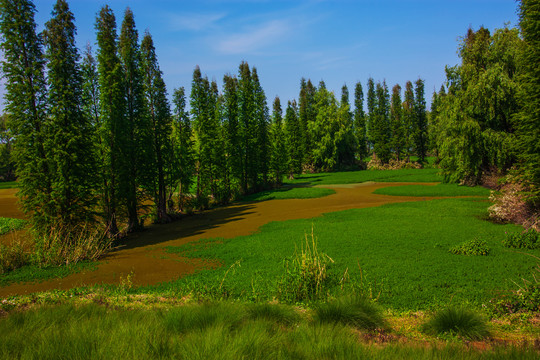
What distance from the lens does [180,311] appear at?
5.66 m

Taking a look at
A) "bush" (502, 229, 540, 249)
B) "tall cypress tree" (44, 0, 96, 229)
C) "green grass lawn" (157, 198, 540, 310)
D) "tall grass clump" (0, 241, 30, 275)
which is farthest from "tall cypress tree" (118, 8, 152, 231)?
"bush" (502, 229, 540, 249)

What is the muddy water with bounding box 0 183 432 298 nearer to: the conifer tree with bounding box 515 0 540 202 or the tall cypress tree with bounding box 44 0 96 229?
the tall cypress tree with bounding box 44 0 96 229

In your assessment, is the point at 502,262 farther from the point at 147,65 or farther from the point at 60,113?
the point at 147,65

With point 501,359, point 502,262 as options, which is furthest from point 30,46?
point 502,262

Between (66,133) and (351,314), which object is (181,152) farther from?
(351,314)

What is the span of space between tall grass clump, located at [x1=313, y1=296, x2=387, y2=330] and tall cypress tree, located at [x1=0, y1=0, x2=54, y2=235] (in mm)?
16216

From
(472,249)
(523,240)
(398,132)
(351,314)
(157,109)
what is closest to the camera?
(351,314)

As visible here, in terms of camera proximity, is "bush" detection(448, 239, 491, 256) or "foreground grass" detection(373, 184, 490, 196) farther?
"foreground grass" detection(373, 184, 490, 196)

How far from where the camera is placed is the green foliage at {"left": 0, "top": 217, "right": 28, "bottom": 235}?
21.4 metres

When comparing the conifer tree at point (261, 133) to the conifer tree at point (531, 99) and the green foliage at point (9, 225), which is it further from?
the conifer tree at point (531, 99)

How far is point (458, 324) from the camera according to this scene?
553 centimetres

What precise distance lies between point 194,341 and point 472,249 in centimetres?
1032

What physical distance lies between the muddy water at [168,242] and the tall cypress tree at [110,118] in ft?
11.5

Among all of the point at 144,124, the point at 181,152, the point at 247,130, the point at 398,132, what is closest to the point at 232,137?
the point at 247,130
